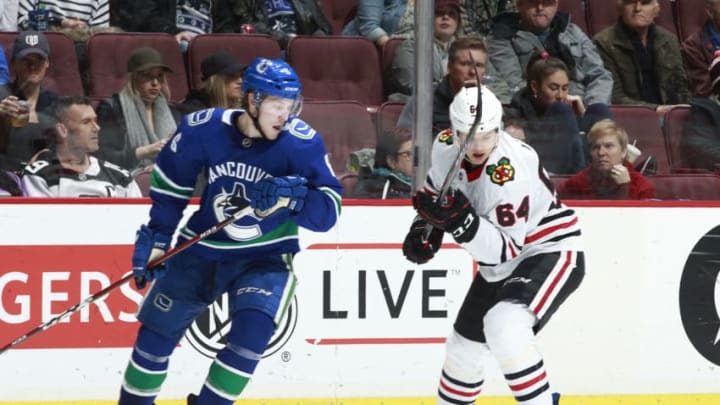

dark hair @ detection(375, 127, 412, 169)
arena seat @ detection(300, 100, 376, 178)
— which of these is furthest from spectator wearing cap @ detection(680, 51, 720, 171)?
arena seat @ detection(300, 100, 376, 178)

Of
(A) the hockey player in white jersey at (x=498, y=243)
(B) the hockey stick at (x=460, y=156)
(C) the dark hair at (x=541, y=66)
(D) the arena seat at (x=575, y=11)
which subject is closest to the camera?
(B) the hockey stick at (x=460, y=156)

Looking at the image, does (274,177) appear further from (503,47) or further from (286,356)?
(503,47)

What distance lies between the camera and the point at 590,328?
5.37 meters

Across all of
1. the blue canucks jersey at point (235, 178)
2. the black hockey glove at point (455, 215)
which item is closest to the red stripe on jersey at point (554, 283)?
the black hockey glove at point (455, 215)

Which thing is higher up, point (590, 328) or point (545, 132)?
point (545, 132)

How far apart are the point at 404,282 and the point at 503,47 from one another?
1000 millimetres

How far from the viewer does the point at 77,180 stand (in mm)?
5105

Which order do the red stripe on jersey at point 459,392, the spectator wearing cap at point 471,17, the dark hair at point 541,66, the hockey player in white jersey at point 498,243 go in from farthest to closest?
the dark hair at point 541,66 → the spectator wearing cap at point 471,17 → the red stripe on jersey at point 459,392 → the hockey player in white jersey at point 498,243

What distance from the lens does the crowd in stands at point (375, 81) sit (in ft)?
16.7

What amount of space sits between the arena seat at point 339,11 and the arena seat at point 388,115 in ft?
1.93

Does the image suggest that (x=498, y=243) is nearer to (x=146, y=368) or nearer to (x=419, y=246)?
(x=419, y=246)

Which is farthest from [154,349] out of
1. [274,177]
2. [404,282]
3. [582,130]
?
[582,130]

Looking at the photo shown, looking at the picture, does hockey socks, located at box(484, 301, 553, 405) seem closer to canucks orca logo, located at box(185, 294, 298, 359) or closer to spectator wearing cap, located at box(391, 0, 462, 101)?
canucks orca logo, located at box(185, 294, 298, 359)

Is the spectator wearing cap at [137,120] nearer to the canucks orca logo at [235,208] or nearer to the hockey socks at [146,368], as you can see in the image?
the canucks orca logo at [235,208]
